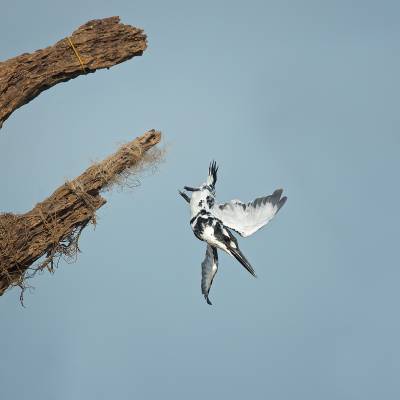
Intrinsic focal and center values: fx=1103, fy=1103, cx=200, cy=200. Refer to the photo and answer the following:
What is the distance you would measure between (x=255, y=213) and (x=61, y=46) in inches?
62.9

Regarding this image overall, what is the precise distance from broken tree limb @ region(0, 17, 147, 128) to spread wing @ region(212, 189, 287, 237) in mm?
1152

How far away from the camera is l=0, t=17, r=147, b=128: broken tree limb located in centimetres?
677

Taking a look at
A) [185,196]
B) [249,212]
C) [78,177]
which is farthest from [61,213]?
[249,212]

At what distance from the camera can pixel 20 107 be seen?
6.86 metres

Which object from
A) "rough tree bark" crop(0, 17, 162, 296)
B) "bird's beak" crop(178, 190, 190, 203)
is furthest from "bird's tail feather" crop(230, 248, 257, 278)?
"rough tree bark" crop(0, 17, 162, 296)

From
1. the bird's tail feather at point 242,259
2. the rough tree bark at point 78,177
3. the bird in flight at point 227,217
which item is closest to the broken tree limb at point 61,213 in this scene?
the rough tree bark at point 78,177

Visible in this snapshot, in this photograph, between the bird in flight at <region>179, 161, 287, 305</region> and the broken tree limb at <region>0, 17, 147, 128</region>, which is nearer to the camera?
the bird in flight at <region>179, 161, 287, 305</region>

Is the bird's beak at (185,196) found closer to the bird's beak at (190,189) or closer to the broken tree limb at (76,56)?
the bird's beak at (190,189)

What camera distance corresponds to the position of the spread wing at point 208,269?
6633mm

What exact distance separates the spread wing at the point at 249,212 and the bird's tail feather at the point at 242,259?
13cm

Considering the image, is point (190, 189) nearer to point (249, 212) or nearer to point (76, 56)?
point (249, 212)

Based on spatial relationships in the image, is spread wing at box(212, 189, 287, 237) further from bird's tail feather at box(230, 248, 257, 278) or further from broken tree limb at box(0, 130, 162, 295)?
Result: broken tree limb at box(0, 130, 162, 295)

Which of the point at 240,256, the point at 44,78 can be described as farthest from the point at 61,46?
the point at 240,256

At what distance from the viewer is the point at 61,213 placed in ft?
22.0
